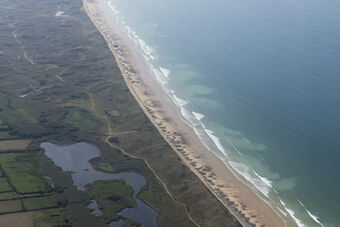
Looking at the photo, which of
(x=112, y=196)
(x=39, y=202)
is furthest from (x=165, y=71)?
(x=39, y=202)

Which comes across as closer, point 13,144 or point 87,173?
point 87,173

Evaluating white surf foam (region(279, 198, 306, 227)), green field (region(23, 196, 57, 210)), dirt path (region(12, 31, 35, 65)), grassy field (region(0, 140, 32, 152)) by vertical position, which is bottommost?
dirt path (region(12, 31, 35, 65))

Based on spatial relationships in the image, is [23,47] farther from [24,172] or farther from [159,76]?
[24,172]

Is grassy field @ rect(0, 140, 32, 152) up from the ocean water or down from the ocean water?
down

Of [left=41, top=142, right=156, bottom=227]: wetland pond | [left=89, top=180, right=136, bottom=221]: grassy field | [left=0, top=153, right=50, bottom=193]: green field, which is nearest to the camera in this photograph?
[left=41, top=142, right=156, bottom=227]: wetland pond

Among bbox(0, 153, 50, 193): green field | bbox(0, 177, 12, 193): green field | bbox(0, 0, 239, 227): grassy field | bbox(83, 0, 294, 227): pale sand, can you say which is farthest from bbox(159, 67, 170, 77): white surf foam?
bbox(0, 177, 12, 193): green field

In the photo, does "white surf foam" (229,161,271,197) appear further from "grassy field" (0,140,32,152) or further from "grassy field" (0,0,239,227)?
"grassy field" (0,140,32,152)

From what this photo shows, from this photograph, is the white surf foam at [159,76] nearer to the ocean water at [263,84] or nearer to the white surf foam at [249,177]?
the ocean water at [263,84]
